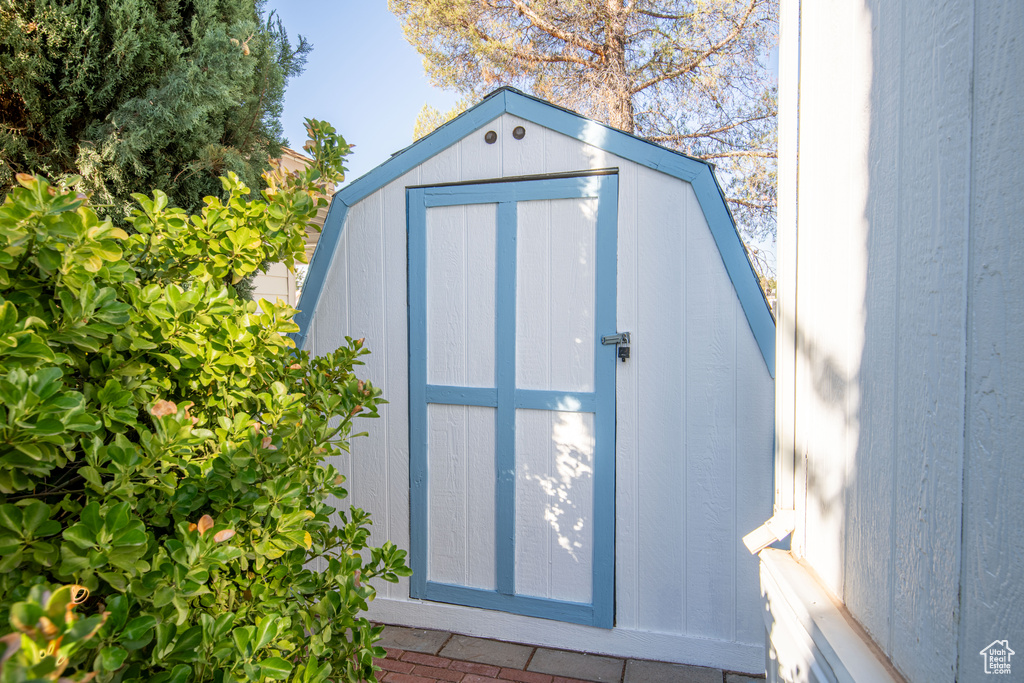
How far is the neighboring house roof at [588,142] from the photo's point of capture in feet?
8.45

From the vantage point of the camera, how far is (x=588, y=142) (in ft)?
9.21

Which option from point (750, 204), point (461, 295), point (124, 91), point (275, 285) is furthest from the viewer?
point (750, 204)

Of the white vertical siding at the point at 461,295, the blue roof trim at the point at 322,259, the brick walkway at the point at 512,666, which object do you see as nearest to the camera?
the brick walkway at the point at 512,666

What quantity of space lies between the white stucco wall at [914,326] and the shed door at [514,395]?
142 centimetres

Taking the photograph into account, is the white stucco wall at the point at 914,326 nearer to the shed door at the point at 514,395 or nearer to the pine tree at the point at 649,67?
the shed door at the point at 514,395

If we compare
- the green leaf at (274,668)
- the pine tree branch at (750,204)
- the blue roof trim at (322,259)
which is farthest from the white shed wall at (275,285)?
the pine tree branch at (750,204)

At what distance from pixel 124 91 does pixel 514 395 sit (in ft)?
9.76

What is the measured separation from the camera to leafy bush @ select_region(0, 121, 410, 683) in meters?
0.77

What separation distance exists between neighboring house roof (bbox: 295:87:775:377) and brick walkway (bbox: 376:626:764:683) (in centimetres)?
144

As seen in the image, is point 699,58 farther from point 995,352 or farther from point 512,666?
point 995,352

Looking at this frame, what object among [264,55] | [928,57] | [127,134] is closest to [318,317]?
[127,134]

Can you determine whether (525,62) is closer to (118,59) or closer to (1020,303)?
(118,59)

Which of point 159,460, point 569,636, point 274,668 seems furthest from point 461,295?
point 274,668

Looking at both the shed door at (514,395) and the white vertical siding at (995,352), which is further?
the shed door at (514,395)
